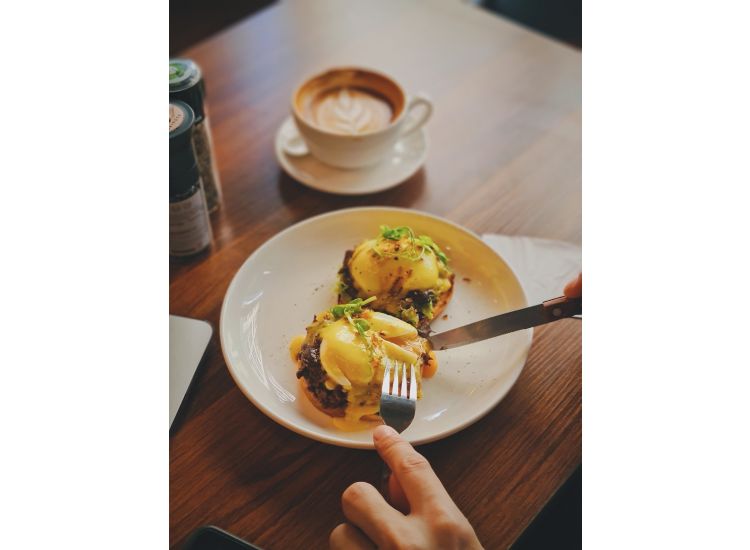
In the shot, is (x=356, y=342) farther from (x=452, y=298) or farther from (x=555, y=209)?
(x=555, y=209)

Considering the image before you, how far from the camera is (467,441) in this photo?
3.41 ft

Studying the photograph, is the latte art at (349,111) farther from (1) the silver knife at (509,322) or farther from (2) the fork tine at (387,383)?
(2) the fork tine at (387,383)

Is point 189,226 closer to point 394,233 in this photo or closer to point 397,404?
point 394,233

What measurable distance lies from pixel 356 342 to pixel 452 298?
1.03 ft

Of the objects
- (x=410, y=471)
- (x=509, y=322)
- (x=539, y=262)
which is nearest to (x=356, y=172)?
(x=539, y=262)

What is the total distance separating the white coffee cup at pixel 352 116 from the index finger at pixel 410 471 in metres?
0.77

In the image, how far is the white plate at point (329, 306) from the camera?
102cm

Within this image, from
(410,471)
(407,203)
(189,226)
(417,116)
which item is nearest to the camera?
(410,471)

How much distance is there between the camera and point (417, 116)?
1614mm

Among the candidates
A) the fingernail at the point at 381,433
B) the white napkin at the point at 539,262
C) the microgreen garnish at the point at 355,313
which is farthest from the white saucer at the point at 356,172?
the fingernail at the point at 381,433

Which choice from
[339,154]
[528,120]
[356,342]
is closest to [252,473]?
[356,342]

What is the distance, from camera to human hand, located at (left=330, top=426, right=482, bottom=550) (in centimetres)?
80

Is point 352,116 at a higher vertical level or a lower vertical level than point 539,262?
higher

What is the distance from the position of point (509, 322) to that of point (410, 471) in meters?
0.35
